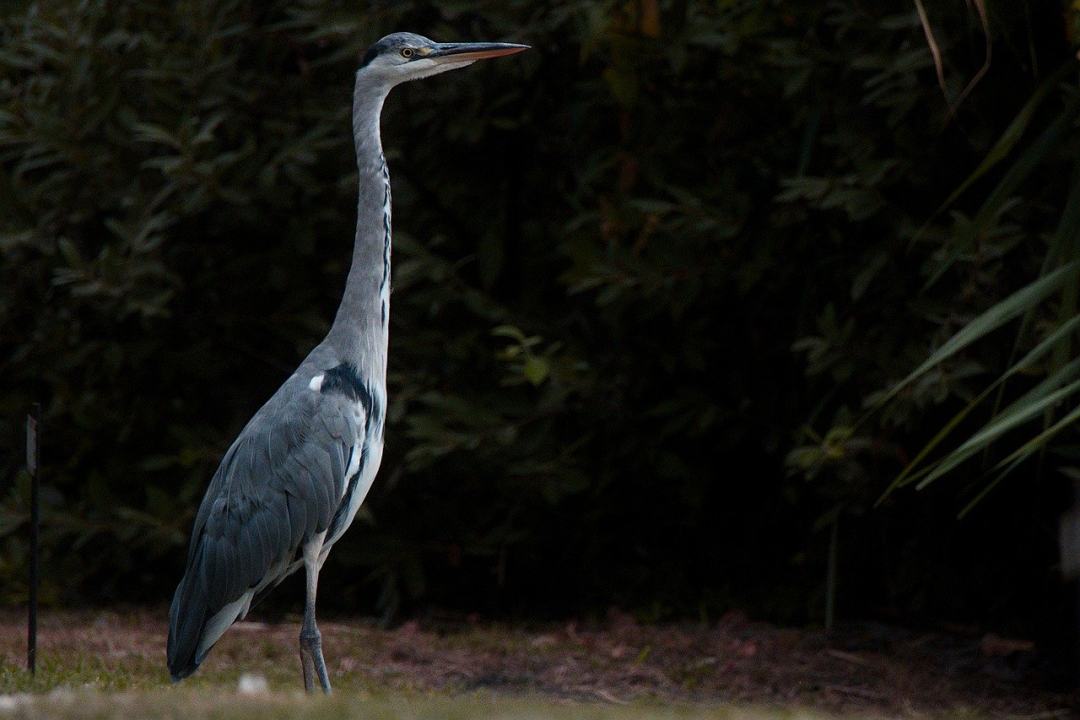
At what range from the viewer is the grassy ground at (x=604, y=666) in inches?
235

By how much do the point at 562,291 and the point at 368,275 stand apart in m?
2.72

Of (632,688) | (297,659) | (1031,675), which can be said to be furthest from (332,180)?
(1031,675)

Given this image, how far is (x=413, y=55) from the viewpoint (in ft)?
19.0

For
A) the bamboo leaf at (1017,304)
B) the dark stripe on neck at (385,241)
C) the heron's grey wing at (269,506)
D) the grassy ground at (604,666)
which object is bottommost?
the grassy ground at (604,666)

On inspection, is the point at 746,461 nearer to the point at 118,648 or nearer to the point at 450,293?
the point at 450,293

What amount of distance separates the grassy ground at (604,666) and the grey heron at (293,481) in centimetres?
33

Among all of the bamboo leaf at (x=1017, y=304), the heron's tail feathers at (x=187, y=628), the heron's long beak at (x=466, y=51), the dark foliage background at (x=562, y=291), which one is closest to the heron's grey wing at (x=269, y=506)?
the heron's tail feathers at (x=187, y=628)

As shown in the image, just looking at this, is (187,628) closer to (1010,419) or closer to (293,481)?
(293,481)

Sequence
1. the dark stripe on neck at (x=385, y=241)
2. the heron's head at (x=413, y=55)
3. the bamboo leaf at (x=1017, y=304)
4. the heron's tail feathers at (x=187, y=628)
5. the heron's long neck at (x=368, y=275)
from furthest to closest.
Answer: the heron's head at (x=413, y=55) → the dark stripe on neck at (x=385, y=241) → the heron's long neck at (x=368, y=275) → the heron's tail feathers at (x=187, y=628) → the bamboo leaf at (x=1017, y=304)

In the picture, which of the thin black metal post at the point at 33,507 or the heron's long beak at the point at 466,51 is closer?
the thin black metal post at the point at 33,507

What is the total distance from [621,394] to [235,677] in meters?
2.57

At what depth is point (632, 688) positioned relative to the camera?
20.6 ft

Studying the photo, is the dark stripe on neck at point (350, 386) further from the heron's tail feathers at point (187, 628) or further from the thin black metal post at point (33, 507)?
the thin black metal post at point (33, 507)

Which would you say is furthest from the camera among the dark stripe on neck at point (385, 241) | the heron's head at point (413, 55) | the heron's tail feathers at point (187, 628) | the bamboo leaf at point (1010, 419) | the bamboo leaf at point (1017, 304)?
the heron's head at point (413, 55)
